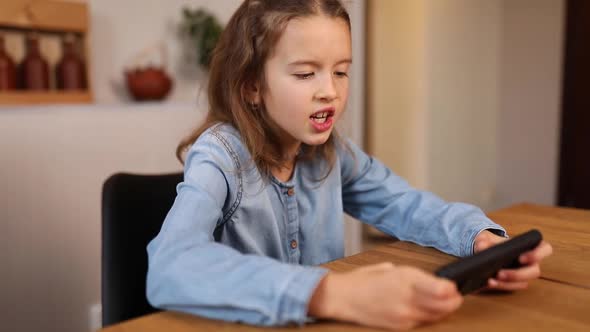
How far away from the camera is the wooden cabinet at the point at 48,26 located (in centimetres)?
242

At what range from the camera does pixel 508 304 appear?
77cm

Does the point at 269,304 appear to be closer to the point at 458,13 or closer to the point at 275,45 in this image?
the point at 275,45

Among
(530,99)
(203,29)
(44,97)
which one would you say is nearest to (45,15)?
(44,97)

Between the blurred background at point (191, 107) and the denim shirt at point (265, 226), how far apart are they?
0.41 metres

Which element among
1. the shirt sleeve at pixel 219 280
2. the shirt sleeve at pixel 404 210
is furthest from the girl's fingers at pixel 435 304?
the shirt sleeve at pixel 404 210

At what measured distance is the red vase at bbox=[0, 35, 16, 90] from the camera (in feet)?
7.95

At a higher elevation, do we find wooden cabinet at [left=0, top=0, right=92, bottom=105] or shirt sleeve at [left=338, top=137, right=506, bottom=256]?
wooden cabinet at [left=0, top=0, right=92, bottom=105]

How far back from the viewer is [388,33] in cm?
353

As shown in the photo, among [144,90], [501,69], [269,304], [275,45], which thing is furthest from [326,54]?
[501,69]

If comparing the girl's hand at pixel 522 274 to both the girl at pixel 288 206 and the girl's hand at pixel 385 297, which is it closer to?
the girl at pixel 288 206

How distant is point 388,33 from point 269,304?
10.1 ft

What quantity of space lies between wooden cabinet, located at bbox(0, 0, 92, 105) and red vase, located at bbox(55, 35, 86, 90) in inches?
1.4

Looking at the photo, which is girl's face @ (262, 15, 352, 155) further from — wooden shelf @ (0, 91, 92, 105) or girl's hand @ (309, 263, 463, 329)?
wooden shelf @ (0, 91, 92, 105)

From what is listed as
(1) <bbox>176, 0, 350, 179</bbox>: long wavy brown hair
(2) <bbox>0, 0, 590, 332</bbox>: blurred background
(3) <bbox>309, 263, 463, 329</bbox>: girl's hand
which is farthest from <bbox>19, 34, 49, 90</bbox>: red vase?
(3) <bbox>309, 263, 463, 329</bbox>: girl's hand
